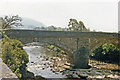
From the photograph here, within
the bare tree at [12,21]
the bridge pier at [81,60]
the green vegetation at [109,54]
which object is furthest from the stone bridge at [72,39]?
the bare tree at [12,21]

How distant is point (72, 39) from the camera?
540 inches

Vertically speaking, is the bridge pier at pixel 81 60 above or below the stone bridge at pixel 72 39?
below

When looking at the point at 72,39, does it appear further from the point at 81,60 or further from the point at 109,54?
the point at 109,54

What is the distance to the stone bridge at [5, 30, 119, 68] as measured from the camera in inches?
470

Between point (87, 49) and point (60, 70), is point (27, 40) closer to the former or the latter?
point (60, 70)

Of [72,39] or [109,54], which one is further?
[109,54]

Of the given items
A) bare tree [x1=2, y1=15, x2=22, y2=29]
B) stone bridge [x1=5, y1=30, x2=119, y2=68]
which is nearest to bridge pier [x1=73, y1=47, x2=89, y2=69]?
stone bridge [x1=5, y1=30, x2=119, y2=68]

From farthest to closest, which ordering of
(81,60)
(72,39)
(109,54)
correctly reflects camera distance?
1. (109,54)
2. (81,60)
3. (72,39)

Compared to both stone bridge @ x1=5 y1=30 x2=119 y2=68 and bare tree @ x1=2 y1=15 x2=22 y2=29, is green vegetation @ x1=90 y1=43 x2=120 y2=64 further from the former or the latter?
bare tree @ x1=2 y1=15 x2=22 y2=29

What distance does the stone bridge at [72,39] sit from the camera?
1195cm

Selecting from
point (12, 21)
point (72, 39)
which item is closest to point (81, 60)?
point (72, 39)

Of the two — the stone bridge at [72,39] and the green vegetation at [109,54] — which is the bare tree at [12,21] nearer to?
the stone bridge at [72,39]

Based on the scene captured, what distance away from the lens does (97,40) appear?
15.3m

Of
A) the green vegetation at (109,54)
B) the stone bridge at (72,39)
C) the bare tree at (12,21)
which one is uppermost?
the bare tree at (12,21)
